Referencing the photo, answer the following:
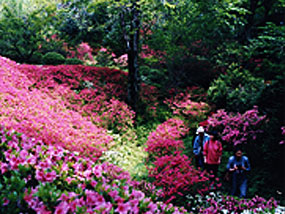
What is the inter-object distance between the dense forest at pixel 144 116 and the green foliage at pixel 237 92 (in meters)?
0.04

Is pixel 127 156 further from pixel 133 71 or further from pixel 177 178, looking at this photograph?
pixel 133 71

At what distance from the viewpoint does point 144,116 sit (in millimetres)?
9062

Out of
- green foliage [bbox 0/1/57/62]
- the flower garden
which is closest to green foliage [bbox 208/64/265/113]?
the flower garden

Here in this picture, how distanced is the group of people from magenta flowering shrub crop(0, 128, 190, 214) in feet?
8.74

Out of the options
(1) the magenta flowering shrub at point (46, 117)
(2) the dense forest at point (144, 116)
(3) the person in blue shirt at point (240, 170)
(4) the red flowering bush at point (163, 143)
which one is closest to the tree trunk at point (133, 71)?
(2) the dense forest at point (144, 116)

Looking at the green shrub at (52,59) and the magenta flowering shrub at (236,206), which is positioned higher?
the green shrub at (52,59)

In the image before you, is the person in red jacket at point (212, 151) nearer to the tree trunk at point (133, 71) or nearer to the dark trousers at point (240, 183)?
the dark trousers at point (240, 183)

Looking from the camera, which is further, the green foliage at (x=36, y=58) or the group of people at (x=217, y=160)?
the green foliage at (x=36, y=58)

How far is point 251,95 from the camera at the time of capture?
7547 mm

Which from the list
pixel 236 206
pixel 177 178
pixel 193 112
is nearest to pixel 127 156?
pixel 177 178

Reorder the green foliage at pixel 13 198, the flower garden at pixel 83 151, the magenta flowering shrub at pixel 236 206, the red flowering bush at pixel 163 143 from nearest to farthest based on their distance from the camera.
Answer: the green foliage at pixel 13 198 < the flower garden at pixel 83 151 < the magenta flowering shrub at pixel 236 206 < the red flowering bush at pixel 163 143

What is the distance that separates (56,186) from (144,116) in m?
6.38

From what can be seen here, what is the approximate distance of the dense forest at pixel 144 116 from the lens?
9.49 feet

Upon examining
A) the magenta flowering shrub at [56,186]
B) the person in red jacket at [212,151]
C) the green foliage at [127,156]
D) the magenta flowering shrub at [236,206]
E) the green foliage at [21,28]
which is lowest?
the magenta flowering shrub at [236,206]
